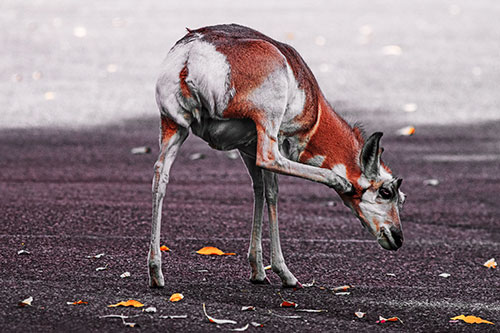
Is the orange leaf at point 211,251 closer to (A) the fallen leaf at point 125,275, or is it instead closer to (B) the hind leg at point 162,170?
(A) the fallen leaf at point 125,275

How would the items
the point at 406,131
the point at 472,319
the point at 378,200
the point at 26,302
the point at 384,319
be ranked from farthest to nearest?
the point at 406,131
the point at 378,200
the point at 472,319
the point at 384,319
the point at 26,302

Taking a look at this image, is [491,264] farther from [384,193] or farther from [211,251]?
[211,251]

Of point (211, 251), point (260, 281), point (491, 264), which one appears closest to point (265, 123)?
point (260, 281)

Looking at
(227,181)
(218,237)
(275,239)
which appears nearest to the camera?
(275,239)

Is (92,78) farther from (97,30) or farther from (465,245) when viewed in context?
(465,245)

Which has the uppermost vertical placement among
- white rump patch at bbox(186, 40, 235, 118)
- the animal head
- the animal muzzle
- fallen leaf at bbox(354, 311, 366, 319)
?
white rump patch at bbox(186, 40, 235, 118)

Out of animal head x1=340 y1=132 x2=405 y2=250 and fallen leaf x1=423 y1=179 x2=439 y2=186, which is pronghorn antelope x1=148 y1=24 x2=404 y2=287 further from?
fallen leaf x1=423 y1=179 x2=439 y2=186

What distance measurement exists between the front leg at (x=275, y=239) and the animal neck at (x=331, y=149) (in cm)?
38

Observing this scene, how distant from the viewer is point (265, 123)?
5609mm

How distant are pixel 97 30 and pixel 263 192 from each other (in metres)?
10.8

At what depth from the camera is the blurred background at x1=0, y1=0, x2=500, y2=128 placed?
12.6m

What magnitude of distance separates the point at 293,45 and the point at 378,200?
9.90 meters

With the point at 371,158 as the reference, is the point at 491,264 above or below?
below

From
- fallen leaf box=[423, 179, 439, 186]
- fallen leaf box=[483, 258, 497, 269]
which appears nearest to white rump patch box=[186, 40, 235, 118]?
fallen leaf box=[483, 258, 497, 269]
